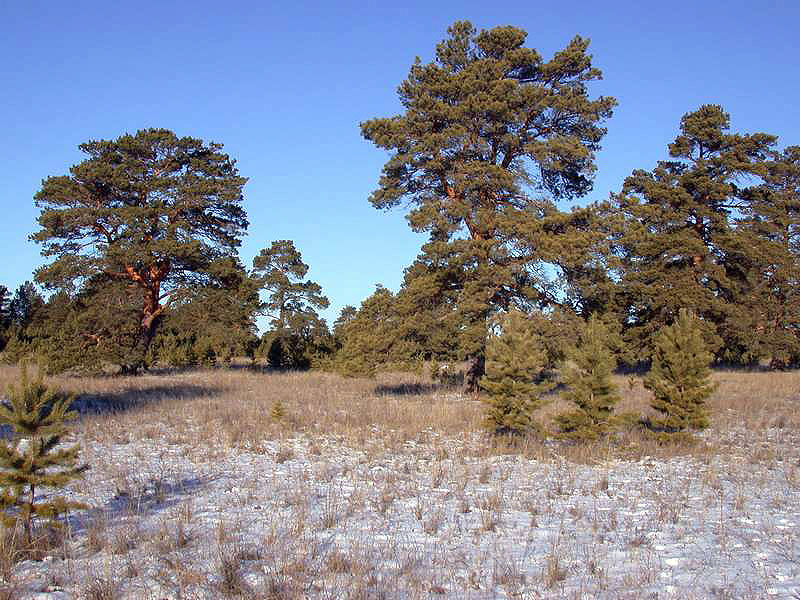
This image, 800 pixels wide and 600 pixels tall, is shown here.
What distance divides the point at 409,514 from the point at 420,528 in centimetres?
57

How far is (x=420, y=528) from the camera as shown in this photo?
6527 mm

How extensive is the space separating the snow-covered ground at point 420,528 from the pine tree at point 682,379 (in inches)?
63.3

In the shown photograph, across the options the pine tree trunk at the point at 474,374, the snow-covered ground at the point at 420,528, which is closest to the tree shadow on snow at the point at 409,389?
the pine tree trunk at the point at 474,374

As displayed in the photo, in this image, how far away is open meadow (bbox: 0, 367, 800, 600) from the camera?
4.95 meters

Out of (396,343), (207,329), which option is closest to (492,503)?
(396,343)

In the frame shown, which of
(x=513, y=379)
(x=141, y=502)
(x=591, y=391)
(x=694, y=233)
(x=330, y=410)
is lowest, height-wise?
(x=141, y=502)

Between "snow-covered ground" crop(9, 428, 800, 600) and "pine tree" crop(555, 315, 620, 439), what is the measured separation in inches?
45.1

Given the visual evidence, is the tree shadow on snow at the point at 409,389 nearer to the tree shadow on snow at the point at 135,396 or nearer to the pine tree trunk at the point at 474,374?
the pine tree trunk at the point at 474,374

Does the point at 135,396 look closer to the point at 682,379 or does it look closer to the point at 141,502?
the point at 141,502

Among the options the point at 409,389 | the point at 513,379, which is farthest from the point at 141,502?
the point at 409,389

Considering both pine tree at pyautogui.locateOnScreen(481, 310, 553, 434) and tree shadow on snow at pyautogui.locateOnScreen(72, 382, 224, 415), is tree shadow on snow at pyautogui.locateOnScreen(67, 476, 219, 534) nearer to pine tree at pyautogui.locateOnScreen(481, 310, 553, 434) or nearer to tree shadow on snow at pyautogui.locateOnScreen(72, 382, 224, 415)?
pine tree at pyautogui.locateOnScreen(481, 310, 553, 434)

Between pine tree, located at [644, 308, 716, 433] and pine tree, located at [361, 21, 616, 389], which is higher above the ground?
pine tree, located at [361, 21, 616, 389]

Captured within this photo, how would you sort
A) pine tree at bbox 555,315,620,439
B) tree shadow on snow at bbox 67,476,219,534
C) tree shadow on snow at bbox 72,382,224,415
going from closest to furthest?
tree shadow on snow at bbox 67,476,219,534, pine tree at bbox 555,315,620,439, tree shadow on snow at bbox 72,382,224,415

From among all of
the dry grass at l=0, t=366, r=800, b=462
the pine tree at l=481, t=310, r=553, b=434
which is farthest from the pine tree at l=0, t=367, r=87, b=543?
the pine tree at l=481, t=310, r=553, b=434
